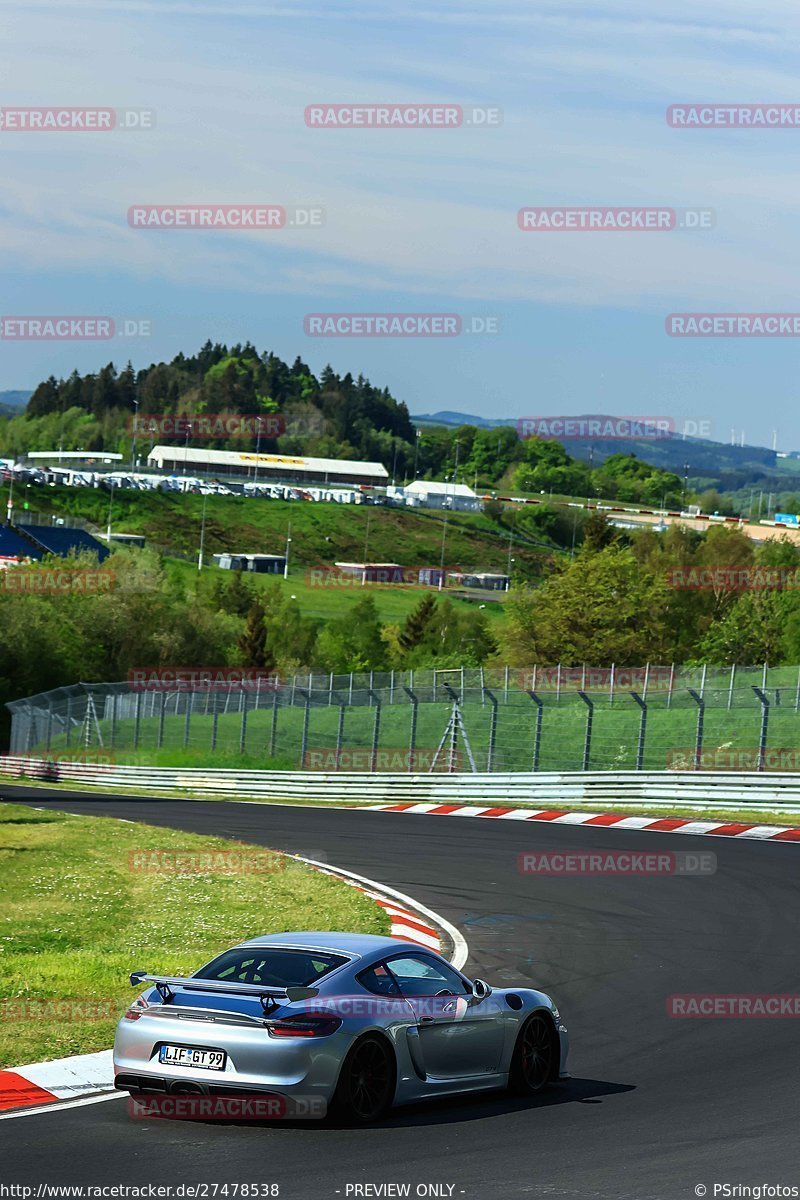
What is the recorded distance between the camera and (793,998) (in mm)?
13188

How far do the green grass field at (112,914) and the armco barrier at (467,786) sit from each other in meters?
8.65

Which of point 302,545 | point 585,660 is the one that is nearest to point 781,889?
point 585,660

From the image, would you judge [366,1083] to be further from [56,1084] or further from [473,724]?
[473,724]

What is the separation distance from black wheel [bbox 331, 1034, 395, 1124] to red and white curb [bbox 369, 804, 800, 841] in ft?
58.3

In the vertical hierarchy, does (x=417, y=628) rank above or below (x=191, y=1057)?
below

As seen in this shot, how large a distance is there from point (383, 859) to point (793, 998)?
1202 cm

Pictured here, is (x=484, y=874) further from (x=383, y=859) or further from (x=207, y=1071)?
(x=207, y=1071)

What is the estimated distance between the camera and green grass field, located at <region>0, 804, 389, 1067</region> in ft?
39.5

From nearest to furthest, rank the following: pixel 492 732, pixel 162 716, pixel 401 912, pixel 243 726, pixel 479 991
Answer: pixel 479 991, pixel 401 912, pixel 492 732, pixel 243 726, pixel 162 716

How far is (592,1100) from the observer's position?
379 inches

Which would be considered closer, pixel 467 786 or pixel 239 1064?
pixel 239 1064

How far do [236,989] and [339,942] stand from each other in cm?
97

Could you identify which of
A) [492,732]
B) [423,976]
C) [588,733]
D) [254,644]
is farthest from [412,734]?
[254,644]

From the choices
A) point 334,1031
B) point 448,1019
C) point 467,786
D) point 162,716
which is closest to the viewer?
point 334,1031
